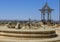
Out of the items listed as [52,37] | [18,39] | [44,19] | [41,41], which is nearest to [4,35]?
[18,39]

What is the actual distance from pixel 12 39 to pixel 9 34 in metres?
0.48

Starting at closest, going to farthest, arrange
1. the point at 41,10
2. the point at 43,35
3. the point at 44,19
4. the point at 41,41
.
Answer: the point at 41,41 < the point at 43,35 < the point at 41,10 < the point at 44,19

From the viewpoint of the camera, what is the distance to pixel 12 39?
35.1 feet

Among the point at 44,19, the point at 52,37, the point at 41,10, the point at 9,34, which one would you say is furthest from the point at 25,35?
the point at 44,19

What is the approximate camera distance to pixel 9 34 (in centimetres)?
1097

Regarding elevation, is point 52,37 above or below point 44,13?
below

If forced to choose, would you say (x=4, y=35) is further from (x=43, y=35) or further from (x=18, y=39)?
(x=43, y=35)

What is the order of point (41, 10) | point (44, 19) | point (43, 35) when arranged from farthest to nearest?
point (44, 19), point (41, 10), point (43, 35)

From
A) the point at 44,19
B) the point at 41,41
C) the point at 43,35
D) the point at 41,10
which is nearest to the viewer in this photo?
the point at 41,41

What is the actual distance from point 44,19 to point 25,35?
64.1 ft

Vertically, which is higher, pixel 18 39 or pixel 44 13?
pixel 44 13

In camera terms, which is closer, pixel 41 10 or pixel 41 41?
pixel 41 41

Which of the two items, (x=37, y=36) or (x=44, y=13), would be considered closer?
(x=37, y=36)

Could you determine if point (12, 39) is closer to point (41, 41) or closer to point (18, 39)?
point (18, 39)
